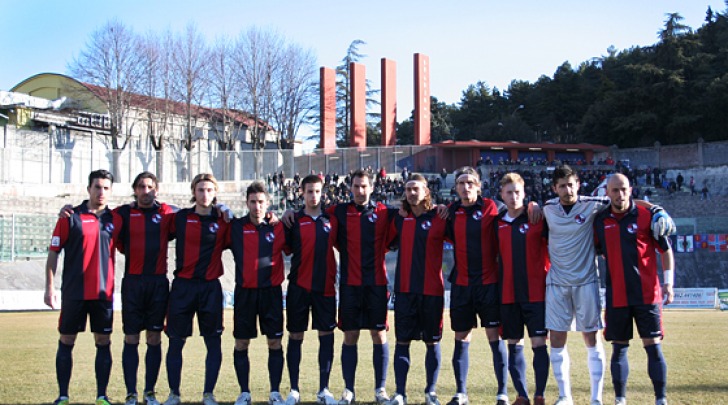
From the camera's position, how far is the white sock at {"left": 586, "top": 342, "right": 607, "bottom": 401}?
6609mm

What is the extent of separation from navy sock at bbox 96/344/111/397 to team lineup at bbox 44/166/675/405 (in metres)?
0.01

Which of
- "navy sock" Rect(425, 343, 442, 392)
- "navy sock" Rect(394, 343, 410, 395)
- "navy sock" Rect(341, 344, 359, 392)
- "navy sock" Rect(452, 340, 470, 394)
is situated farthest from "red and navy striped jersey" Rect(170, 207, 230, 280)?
"navy sock" Rect(452, 340, 470, 394)

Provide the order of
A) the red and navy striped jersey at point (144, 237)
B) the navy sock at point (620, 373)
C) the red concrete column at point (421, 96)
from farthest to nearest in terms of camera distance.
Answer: the red concrete column at point (421, 96)
the red and navy striped jersey at point (144, 237)
the navy sock at point (620, 373)

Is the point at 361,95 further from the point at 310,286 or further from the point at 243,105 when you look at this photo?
the point at 310,286

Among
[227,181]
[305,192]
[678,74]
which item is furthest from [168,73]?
[678,74]

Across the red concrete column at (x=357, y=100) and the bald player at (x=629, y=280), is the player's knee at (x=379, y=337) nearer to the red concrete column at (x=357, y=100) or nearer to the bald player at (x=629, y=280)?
the bald player at (x=629, y=280)

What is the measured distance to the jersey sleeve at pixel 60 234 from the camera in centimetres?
709

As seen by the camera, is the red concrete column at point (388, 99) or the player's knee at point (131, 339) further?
the red concrete column at point (388, 99)

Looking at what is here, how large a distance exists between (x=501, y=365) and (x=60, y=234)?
4725 mm

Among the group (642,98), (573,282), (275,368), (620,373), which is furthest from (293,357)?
(642,98)

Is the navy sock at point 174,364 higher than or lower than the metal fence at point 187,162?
lower

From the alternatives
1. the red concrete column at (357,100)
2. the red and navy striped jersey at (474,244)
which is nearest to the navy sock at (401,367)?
the red and navy striped jersey at (474,244)

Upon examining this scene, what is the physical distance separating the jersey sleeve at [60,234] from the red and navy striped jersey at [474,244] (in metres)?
4.03

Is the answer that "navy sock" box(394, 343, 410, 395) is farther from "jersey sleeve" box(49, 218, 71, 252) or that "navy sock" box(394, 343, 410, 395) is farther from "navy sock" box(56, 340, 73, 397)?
"jersey sleeve" box(49, 218, 71, 252)
